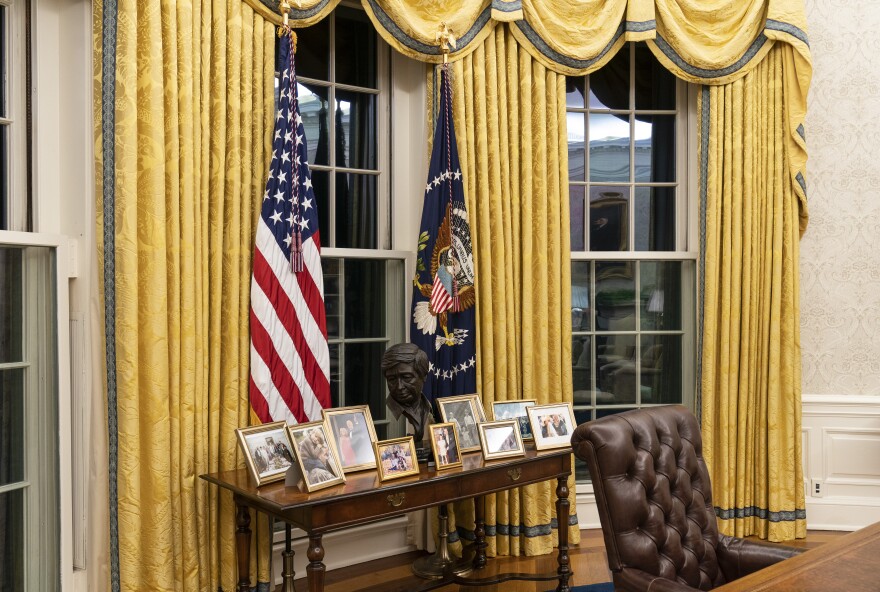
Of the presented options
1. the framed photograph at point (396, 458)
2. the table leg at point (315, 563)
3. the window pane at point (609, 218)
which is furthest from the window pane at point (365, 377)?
the window pane at point (609, 218)

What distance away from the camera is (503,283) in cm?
370

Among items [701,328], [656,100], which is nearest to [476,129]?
[656,100]

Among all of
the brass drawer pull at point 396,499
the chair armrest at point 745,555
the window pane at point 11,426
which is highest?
the window pane at point 11,426

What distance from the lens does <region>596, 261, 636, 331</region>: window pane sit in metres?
4.23

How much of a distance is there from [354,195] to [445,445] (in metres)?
1.38

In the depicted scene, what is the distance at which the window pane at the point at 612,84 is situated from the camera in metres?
4.25

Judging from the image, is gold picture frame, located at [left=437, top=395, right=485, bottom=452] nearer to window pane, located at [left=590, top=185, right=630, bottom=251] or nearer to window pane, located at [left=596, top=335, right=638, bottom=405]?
window pane, located at [left=596, top=335, right=638, bottom=405]

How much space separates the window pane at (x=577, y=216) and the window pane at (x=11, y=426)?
279 centimetres

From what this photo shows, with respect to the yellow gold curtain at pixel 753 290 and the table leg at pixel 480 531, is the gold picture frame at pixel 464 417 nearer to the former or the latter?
the table leg at pixel 480 531

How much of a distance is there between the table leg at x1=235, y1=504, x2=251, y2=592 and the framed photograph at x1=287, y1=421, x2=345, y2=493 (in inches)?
14.4

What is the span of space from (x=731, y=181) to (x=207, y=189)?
275 centimetres

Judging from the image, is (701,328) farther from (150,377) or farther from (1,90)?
(1,90)

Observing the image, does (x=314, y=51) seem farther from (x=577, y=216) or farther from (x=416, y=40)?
(x=577, y=216)

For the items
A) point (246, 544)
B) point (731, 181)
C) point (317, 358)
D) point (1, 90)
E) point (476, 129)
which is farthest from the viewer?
point (731, 181)
